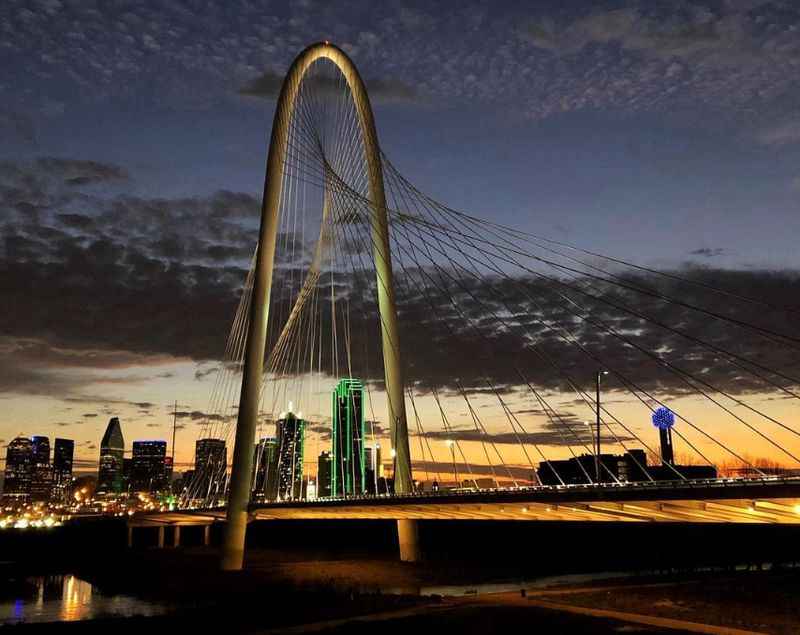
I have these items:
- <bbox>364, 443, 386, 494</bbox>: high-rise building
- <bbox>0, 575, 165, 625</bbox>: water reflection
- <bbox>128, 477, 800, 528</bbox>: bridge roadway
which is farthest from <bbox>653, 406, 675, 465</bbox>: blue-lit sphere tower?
<bbox>0, 575, 165, 625</bbox>: water reflection

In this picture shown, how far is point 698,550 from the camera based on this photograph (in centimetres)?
7762

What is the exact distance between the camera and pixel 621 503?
79.9 ft

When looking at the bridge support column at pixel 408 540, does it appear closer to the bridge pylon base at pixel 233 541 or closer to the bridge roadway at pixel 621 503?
the bridge roadway at pixel 621 503

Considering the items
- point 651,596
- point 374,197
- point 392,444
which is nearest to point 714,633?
point 651,596

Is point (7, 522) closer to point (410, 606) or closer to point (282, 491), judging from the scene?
point (282, 491)

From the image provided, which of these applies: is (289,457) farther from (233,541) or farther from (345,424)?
(233,541)

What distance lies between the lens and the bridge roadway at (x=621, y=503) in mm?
20766

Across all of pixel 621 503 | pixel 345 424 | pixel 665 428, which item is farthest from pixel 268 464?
pixel 621 503

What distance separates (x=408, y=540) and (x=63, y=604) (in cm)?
1735

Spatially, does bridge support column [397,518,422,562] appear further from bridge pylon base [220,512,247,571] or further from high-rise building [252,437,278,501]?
high-rise building [252,437,278,501]

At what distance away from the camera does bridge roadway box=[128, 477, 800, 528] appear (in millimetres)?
20766

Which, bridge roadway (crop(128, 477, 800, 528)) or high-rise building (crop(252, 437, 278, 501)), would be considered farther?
high-rise building (crop(252, 437, 278, 501))

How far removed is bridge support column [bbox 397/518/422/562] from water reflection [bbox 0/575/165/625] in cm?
1317

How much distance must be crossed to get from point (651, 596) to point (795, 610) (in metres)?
5.54
